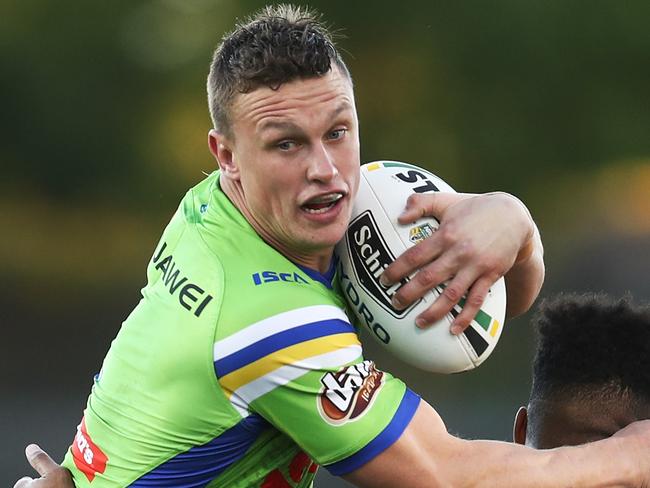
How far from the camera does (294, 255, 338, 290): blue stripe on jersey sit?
321 centimetres

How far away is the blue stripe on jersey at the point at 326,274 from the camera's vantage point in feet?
10.5

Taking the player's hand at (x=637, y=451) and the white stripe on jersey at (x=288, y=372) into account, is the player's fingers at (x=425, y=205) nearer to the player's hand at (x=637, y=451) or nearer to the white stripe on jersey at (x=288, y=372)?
the white stripe on jersey at (x=288, y=372)

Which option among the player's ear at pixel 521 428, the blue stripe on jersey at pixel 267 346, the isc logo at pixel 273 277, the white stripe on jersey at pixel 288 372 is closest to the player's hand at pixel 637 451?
the player's ear at pixel 521 428

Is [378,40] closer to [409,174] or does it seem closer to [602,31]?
[602,31]

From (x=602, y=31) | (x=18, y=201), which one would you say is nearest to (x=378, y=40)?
(x=602, y=31)

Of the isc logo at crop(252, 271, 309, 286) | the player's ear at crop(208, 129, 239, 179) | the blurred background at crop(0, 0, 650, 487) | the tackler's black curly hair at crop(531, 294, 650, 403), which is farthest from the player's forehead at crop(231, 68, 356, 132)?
the blurred background at crop(0, 0, 650, 487)

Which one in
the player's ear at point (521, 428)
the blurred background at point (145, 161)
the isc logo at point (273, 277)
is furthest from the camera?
the blurred background at point (145, 161)

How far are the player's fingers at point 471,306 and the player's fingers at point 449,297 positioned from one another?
0.03 m

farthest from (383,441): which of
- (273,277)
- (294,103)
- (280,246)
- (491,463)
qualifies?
(294,103)

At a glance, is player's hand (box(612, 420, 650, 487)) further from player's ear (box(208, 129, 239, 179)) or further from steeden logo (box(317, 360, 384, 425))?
player's ear (box(208, 129, 239, 179))

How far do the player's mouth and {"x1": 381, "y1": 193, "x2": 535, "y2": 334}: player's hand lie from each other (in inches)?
10.3

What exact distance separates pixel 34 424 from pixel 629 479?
20.0 ft

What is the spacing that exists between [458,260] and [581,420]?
614 mm

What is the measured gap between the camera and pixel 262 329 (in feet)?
9.61
